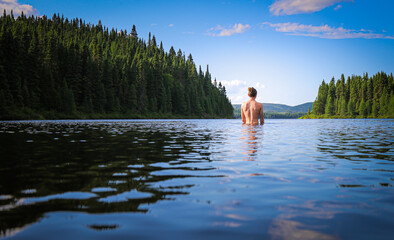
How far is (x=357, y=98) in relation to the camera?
158375 millimetres

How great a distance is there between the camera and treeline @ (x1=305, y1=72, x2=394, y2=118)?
135125 mm

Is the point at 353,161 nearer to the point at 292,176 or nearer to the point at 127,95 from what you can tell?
the point at 292,176

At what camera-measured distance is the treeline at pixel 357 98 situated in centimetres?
13512

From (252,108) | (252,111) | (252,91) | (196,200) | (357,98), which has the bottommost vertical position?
(196,200)

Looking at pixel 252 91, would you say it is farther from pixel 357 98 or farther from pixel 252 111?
pixel 357 98

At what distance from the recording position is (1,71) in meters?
67.2

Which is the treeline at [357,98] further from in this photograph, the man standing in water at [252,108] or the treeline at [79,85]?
the man standing in water at [252,108]

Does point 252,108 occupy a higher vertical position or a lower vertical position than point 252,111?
higher

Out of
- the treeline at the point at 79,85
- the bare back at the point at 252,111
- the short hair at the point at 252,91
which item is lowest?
the bare back at the point at 252,111

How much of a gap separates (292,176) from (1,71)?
7585 cm

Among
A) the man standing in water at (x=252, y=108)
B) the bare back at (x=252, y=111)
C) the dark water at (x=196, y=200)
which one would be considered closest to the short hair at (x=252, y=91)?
the man standing in water at (x=252, y=108)

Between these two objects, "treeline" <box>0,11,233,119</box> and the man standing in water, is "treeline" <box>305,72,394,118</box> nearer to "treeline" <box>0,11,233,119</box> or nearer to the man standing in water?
"treeline" <box>0,11,233,119</box>

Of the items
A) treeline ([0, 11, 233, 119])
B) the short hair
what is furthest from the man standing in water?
treeline ([0, 11, 233, 119])

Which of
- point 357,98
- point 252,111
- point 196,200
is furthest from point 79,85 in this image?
point 357,98
